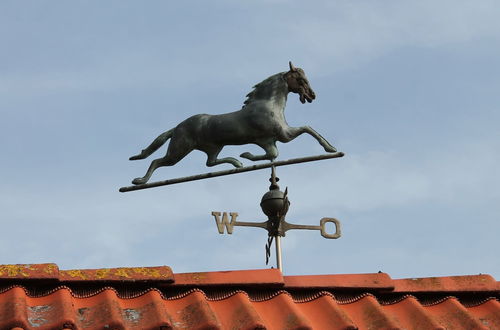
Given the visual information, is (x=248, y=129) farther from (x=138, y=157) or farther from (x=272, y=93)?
(x=138, y=157)

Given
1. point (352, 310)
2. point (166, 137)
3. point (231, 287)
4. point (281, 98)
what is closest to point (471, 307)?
point (352, 310)

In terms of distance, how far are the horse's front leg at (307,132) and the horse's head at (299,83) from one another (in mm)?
287

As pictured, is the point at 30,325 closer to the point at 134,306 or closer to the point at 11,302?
the point at 11,302

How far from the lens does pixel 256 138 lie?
5688mm

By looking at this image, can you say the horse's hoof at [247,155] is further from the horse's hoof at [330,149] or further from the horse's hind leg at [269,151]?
the horse's hoof at [330,149]

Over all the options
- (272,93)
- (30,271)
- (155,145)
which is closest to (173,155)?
(155,145)

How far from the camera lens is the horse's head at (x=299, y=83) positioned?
5.95 metres

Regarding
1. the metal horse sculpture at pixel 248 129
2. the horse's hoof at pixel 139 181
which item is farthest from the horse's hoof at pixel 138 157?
the horse's hoof at pixel 139 181

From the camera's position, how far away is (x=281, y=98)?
19.3 feet

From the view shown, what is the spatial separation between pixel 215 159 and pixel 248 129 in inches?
12.2

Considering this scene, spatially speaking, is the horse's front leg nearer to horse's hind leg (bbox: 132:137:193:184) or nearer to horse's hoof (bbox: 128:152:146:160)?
horse's hind leg (bbox: 132:137:193:184)

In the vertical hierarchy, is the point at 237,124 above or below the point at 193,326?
above

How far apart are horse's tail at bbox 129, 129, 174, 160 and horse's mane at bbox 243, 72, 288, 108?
554 mm

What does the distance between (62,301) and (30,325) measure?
26 centimetres
